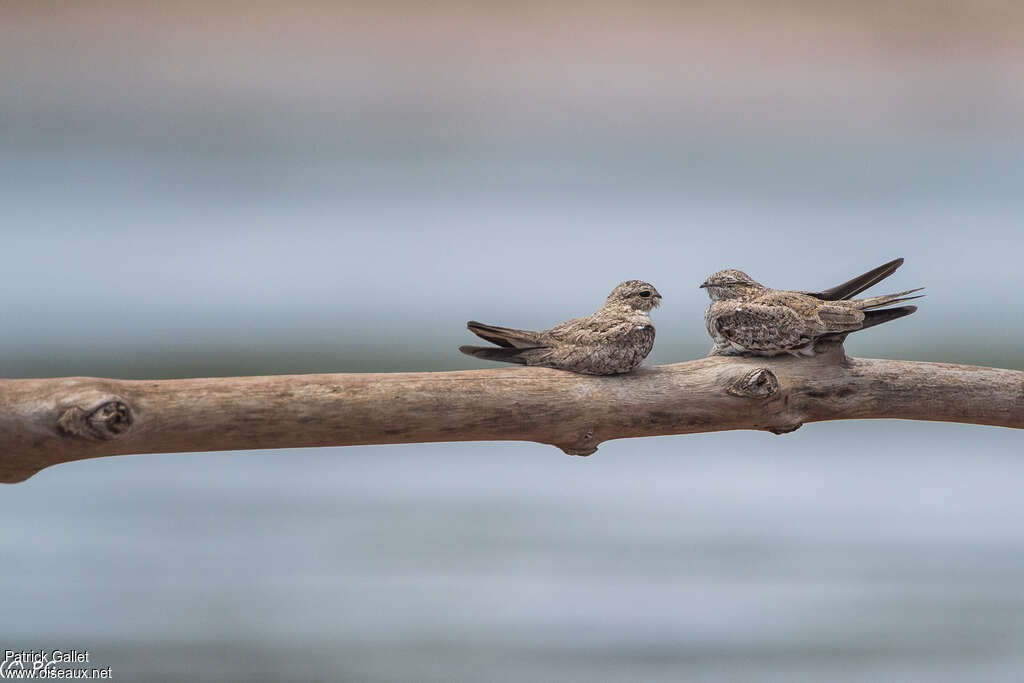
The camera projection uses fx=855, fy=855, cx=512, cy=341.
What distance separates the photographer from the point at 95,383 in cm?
152

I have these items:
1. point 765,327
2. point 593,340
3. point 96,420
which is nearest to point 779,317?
point 765,327

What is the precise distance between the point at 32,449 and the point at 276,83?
156cm

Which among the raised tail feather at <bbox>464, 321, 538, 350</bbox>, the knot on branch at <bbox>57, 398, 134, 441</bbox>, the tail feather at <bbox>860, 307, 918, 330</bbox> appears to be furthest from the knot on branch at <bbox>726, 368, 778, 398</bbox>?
the knot on branch at <bbox>57, 398, 134, 441</bbox>

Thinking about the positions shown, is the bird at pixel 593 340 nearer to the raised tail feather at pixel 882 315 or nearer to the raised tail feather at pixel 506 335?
the raised tail feather at pixel 506 335

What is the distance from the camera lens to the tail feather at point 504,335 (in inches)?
68.9

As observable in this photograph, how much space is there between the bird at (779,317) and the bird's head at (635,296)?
0.43ft

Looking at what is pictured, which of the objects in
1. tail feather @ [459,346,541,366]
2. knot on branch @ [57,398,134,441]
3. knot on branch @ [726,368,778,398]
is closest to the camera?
knot on branch @ [57,398,134,441]

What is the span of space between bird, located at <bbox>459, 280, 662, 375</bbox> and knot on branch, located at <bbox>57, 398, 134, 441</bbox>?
67 centimetres

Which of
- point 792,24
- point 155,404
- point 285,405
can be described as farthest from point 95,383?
point 792,24

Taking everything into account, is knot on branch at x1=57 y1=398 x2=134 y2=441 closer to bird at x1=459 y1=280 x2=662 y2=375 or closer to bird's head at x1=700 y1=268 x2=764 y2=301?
bird at x1=459 y1=280 x2=662 y2=375

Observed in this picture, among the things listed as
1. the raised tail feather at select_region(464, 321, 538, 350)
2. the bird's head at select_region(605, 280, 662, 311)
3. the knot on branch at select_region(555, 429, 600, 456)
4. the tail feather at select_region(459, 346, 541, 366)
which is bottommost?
the knot on branch at select_region(555, 429, 600, 456)

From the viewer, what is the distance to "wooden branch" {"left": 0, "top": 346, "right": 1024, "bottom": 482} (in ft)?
4.94

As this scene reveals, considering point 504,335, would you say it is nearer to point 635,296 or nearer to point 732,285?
point 635,296

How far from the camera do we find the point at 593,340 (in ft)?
5.64
